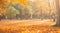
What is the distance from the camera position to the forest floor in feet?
16.8

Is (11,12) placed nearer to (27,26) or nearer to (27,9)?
(27,9)

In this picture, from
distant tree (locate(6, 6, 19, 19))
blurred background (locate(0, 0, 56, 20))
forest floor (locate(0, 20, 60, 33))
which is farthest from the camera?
distant tree (locate(6, 6, 19, 19))

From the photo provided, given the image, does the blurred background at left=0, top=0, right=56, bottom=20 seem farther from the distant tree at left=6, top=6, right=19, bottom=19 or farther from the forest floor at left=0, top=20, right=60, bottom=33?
the forest floor at left=0, top=20, right=60, bottom=33

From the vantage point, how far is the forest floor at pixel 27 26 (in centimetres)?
511

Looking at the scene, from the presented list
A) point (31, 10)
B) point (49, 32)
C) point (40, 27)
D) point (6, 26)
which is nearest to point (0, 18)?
point (6, 26)

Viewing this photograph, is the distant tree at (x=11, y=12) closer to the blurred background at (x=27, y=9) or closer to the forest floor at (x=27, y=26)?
the blurred background at (x=27, y=9)

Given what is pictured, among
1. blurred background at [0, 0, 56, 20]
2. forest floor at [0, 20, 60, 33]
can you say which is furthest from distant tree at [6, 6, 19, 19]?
forest floor at [0, 20, 60, 33]

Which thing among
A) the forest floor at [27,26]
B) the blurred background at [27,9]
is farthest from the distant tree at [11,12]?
the forest floor at [27,26]

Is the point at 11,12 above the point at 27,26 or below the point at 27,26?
above

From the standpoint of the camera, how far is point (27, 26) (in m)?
5.28

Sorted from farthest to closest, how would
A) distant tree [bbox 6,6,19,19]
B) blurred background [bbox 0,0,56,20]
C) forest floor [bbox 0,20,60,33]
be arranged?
1. distant tree [bbox 6,6,19,19]
2. blurred background [bbox 0,0,56,20]
3. forest floor [bbox 0,20,60,33]

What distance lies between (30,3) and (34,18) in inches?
23.5

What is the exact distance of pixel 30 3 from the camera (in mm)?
5414

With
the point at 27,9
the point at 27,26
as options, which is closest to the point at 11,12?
the point at 27,9
